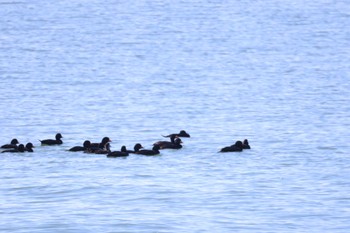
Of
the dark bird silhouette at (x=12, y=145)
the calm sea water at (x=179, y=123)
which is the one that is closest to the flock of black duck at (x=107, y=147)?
the dark bird silhouette at (x=12, y=145)

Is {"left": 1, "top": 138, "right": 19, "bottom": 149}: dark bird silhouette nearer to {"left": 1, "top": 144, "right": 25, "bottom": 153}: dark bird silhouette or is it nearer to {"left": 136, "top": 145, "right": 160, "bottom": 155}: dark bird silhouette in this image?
{"left": 1, "top": 144, "right": 25, "bottom": 153}: dark bird silhouette

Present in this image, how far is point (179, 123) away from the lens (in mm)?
44344

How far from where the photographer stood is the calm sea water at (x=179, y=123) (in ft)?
96.5

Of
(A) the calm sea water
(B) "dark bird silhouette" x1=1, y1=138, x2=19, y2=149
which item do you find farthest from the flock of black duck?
(A) the calm sea water

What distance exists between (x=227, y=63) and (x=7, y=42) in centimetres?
1569

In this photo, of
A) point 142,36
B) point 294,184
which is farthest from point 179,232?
point 142,36

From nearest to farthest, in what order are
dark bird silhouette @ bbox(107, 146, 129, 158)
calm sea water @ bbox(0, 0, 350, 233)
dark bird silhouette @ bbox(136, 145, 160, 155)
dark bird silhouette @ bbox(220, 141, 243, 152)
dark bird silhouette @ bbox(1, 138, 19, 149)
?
calm sea water @ bbox(0, 0, 350, 233) < dark bird silhouette @ bbox(107, 146, 129, 158) < dark bird silhouette @ bbox(136, 145, 160, 155) < dark bird silhouette @ bbox(220, 141, 243, 152) < dark bird silhouette @ bbox(1, 138, 19, 149)

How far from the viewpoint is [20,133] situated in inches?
1636

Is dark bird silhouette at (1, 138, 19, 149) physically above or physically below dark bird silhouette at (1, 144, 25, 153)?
above

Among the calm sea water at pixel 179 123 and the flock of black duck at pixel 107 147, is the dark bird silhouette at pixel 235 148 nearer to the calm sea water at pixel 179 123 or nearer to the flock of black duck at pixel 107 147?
the flock of black duck at pixel 107 147

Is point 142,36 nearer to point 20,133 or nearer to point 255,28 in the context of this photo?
point 255,28

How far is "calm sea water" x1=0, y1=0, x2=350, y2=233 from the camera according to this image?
29406mm

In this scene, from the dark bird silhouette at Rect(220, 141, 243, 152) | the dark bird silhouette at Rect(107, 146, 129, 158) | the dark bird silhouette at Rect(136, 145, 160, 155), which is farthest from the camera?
the dark bird silhouette at Rect(220, 141, 243, 152)

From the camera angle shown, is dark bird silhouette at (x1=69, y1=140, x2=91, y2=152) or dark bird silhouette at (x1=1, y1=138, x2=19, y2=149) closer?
dark bird silhouette at (x1=69, y1=140, x2=91, y2=152)
